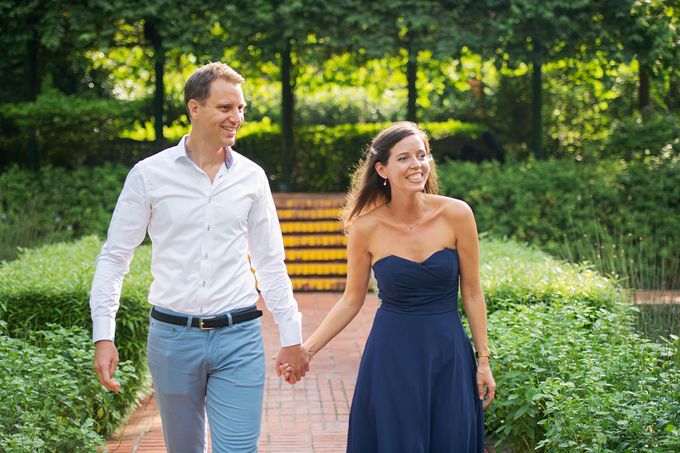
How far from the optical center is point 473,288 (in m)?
4.20

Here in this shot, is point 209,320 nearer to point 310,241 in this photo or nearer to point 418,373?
point 418,373

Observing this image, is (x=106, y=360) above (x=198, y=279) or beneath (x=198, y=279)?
beneath

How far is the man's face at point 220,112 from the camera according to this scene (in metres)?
3.90

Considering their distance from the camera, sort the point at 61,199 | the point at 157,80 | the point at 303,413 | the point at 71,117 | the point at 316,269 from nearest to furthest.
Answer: the point at 303,413 → the point at 316,269 → the point at 61,199 → the point at 71,117 → the point at 157,80

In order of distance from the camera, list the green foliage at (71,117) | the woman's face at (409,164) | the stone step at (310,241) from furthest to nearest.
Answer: the green foliage at (71,117) < the stone step at (310,241) < the woman's face at (409,164)

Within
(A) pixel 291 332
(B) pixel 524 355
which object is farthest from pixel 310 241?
(A) pixel 291 332

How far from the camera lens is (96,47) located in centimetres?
1416

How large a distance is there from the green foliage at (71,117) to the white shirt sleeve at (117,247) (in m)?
9.64

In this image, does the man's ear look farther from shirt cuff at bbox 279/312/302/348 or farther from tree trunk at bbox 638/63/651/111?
tree trunk at bbox 638/63/651/111

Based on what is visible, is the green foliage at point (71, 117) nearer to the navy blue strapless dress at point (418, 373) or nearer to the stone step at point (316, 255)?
the stone step at point (316, 255)

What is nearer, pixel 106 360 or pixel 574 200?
pixel 106 360

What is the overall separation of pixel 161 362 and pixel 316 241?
837 cm

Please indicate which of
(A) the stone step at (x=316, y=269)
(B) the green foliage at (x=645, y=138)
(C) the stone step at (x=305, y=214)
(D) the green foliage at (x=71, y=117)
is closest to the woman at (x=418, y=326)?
(A) the stone step at (x=316, y=269)

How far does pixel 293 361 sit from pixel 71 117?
9.86 meters
